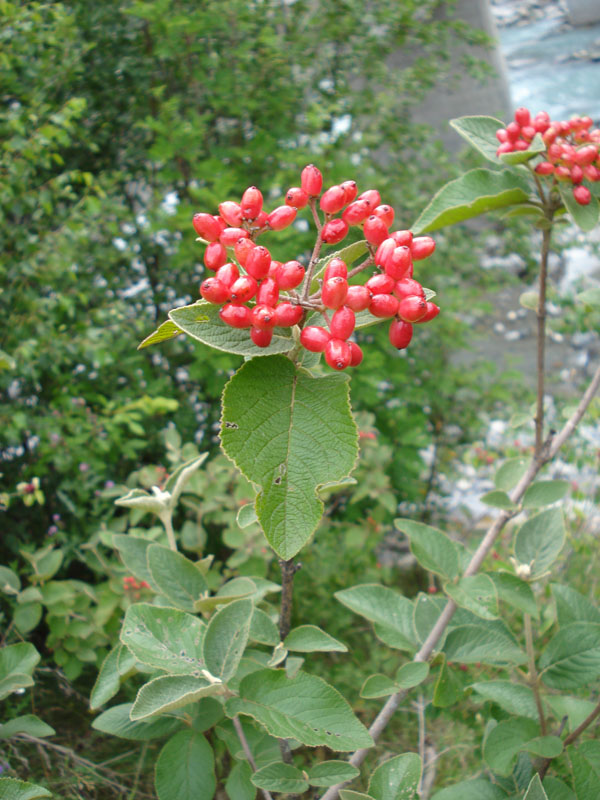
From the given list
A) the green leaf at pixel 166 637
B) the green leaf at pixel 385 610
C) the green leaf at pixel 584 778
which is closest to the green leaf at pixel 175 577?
the green leaf at pixel 166 637

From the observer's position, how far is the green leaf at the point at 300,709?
70 cm

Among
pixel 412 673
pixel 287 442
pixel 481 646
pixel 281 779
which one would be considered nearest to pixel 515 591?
pixel 481 646

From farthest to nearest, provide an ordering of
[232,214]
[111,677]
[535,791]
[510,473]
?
[510,473]
[111,677]
[535,791]
[232,214]

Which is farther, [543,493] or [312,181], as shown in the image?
[543,493]

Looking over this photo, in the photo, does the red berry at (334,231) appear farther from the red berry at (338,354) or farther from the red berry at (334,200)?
the red berry at (338,354)

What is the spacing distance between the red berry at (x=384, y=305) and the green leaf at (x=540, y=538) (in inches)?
23.4

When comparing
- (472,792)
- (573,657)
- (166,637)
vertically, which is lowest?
(472,792)

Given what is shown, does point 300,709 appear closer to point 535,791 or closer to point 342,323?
point 535,791

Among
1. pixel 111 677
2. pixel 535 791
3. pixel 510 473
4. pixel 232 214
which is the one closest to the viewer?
pixel 232 214

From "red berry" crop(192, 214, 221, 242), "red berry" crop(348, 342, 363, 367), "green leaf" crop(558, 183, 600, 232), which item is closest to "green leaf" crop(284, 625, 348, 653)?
"red berry" crop(348, 342, 363, 367)

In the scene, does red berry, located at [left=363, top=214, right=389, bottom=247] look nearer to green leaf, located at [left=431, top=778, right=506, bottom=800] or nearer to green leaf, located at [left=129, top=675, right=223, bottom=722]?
green leaf, located at [left=129, top=675, right=223, bottom=722]

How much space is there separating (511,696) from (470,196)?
0.76 meters

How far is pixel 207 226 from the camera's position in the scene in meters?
0.65

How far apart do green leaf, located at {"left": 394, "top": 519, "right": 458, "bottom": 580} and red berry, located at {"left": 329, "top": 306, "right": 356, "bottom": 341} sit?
462mm
